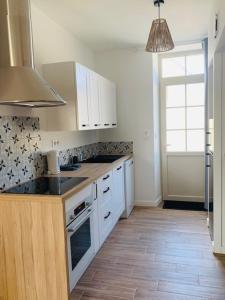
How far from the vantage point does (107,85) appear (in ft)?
12.3

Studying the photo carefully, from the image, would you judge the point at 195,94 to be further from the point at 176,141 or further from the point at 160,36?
the point at 160,36

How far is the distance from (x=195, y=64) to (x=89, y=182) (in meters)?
2.97

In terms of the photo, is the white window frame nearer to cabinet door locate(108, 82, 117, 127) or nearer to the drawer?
cabinet door locate(108, 82, 117, 127)

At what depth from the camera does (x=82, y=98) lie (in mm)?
2852

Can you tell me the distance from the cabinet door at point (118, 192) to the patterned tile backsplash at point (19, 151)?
2.98 ft

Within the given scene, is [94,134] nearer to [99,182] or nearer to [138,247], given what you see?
[99,182]

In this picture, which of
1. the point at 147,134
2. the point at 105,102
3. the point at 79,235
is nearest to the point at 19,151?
the point at 79,235

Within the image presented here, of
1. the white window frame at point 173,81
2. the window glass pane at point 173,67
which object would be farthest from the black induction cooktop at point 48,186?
the window glass pane at point 173,67

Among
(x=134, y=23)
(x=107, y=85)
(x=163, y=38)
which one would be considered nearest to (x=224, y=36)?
(x=163, y=38)

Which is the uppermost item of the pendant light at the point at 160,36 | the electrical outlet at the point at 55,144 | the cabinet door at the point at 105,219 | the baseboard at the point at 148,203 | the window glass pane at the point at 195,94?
the pendant light at the point at 160,36

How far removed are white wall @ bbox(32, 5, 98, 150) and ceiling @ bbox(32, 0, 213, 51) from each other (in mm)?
84

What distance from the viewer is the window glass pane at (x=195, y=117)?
419 cm

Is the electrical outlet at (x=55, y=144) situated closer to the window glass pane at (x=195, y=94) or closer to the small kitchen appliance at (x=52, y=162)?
the small kitchen appliance at (x=52, y=162)

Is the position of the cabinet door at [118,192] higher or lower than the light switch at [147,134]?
lower
